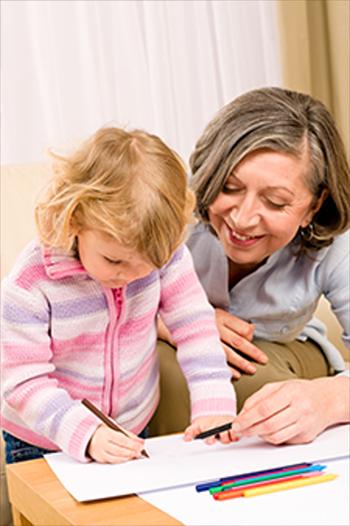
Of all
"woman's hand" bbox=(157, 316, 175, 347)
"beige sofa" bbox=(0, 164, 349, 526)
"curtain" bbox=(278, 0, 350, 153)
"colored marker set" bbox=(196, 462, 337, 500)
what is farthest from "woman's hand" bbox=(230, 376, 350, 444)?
"curtain" bbox=(278, 0, 350, 153)

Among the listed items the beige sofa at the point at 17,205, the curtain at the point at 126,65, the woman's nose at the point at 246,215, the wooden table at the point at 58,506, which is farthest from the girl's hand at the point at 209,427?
the curtain at the point at 126,65

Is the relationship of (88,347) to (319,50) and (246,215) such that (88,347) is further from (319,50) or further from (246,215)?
(319,50)

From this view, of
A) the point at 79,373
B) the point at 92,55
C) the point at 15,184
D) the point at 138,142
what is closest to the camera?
the point at 138,142

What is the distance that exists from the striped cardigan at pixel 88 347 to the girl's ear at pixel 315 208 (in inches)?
10.7

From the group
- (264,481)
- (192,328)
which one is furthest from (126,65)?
(264,481)

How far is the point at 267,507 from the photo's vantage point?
1044mm

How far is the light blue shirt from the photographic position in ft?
5.70

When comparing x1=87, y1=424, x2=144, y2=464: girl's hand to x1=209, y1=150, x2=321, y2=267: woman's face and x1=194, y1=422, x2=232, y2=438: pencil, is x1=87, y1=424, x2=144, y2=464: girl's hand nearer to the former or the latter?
x1=194, y1=422, x2=232, y2=438: pencil

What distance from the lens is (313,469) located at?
3.76 ft

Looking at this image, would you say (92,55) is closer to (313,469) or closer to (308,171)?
(308,171)

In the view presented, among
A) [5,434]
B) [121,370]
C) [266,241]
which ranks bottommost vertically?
[5,434]

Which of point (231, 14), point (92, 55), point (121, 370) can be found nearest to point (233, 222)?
point (121, 370)

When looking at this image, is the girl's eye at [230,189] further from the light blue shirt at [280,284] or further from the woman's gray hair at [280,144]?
the light blue shirt at [280,284]

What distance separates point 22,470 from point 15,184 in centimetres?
97
